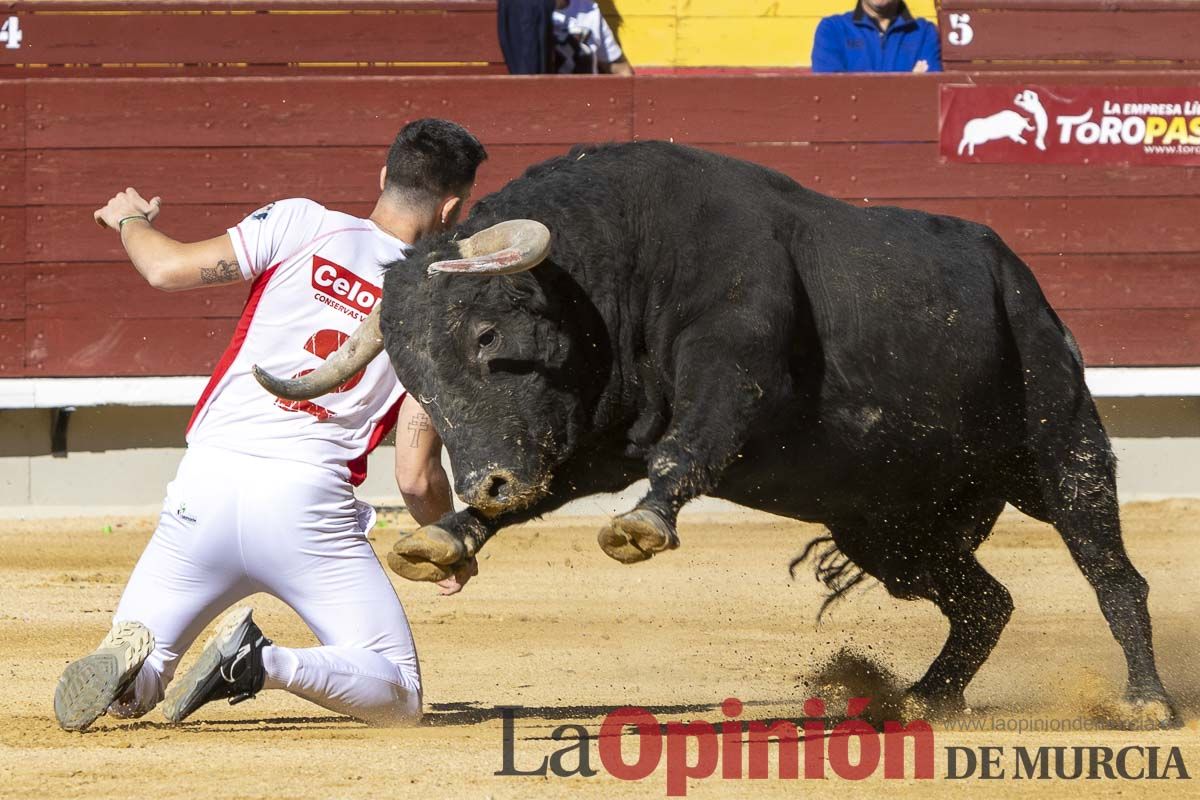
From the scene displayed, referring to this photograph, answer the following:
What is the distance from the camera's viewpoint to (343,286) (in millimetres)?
3658

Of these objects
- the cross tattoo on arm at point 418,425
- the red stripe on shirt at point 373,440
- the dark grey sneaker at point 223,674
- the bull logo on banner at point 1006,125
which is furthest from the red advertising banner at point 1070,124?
the dark grey sneaker at point 223,674

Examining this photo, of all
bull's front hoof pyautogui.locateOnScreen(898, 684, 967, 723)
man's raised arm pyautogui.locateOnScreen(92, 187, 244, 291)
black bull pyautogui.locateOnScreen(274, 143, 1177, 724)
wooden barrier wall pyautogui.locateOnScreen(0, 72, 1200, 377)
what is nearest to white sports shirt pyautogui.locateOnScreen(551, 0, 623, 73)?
wooden barrier wall pyautogui.locateOnScreen(0, 72, 1200, 377)

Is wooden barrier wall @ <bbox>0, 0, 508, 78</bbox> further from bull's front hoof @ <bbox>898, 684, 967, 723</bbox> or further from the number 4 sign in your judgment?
bull's front hoof @ <bbox>898, 684, 967, 723</bbox>

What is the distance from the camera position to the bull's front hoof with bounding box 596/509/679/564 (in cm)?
305

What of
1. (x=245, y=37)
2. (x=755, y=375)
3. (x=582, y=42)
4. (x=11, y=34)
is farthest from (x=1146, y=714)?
(x=11, y=34)

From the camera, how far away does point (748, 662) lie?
503cm

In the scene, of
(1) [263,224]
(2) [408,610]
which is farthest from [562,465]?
(2) [408,610]

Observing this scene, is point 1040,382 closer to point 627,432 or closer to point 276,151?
point 627,432

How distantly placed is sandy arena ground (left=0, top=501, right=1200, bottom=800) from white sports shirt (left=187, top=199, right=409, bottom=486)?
0.64 meters

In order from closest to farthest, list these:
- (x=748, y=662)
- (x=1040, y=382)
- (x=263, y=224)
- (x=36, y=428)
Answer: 1. (x=263, y=224)
2. (x=1040, y=382)
3. (x=748, y=662)
4. (x=36, y=428)

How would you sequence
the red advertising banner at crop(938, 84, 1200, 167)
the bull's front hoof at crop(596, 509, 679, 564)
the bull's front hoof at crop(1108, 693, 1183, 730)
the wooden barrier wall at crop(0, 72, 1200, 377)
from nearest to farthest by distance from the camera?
1. the bull's front hoof at crop(596, 509, 679, 564)
2. the bull's front hoof at crop(1108, 693, 1183, 730)
3. the wooden barrier wall at crop(0, 72, 1200, 377)
4. the red advertising banner at crop(938, 84, 1200, 167)

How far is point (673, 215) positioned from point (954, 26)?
451 centimetres

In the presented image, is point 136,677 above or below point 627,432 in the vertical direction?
below

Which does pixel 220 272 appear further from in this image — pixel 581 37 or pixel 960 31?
pixel 960 31
